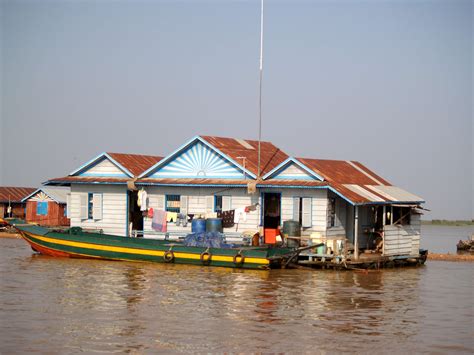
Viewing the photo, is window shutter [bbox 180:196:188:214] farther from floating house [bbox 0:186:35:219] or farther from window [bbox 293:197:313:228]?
floating house [bbox 0:186:35:219]

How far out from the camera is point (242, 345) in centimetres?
1811

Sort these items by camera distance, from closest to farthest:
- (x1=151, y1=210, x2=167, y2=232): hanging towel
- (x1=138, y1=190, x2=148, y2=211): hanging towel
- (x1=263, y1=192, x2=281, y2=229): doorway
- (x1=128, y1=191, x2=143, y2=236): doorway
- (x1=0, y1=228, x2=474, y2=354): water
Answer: (x1=0, y1=228, x2=474, y2=354): water
(x1=263, y1=192, x2=281, y2=229): doorway
(x1=151, y1=210, x2=167, y2=232): hanging towel
(x1=138, y1=190, x2=148, y2=211): hanging towel
(x1=128, y1=191, x2=143, y2=236): doorway

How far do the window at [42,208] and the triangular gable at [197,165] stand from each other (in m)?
19.3

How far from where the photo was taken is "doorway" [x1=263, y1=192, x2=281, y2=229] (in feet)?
118

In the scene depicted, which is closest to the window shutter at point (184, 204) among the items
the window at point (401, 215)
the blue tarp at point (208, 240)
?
the blue tarp at point (208, 240)

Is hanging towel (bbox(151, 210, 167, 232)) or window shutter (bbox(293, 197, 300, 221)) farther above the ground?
window shutter (bbox(293, 197, 300, 221))

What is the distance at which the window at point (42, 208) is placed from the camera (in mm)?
54438

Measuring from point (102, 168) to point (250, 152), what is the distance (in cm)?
698

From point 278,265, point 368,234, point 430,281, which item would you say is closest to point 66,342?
point 278,265

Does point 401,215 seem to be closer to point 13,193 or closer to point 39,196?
point 39,196

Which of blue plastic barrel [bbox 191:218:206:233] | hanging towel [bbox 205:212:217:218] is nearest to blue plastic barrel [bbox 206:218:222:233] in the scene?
blue plastic barrel [bbox 191:218:206:233]

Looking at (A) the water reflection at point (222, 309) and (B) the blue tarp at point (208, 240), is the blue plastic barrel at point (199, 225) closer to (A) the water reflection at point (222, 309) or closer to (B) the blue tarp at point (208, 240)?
(B) the blue tarp at point (208, 240)

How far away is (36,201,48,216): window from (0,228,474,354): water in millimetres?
21386

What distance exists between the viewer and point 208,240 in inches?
1272
